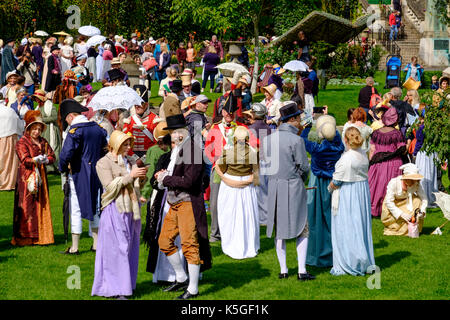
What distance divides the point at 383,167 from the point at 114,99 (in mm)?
4928

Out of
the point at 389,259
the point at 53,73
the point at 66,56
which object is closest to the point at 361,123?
the point at 389,259

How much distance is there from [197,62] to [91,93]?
22.1 meters

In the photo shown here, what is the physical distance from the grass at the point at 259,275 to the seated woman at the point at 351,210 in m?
0.23

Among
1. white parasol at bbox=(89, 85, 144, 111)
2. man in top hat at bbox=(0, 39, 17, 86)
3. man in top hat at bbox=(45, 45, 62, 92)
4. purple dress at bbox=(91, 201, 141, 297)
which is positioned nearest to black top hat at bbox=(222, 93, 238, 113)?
white parasol at bbox=(89, 85, 144, 111)

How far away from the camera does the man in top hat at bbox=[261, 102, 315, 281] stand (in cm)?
970

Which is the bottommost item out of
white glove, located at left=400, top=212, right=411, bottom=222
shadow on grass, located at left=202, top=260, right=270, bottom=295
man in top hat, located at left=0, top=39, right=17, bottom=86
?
shadow on grass, located at left=202, top=260, right=270, bottom=295

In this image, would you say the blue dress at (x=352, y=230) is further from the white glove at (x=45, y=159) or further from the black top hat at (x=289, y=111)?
the white glove at (x=45, y=159)

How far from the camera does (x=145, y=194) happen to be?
11336 millimetres

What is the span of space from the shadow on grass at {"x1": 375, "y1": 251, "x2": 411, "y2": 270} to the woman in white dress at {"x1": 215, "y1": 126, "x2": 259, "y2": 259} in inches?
69.4

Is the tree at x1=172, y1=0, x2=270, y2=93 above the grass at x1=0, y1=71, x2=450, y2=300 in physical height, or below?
above

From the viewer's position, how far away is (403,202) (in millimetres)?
12727

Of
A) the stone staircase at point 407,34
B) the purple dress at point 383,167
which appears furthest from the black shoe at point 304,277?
the stone staircase at point 407,34

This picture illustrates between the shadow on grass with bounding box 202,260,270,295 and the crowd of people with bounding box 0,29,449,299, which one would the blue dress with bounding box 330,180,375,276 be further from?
the shadow on grass with bounding box 202,260,270,295

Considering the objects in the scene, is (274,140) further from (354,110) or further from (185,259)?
(354,110)
